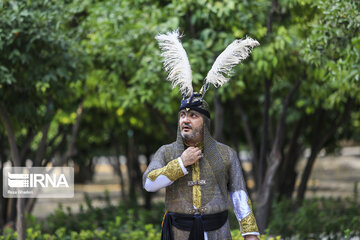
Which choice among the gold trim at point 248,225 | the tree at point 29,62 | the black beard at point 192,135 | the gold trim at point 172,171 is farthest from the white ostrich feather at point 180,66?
the tree at point 29,62

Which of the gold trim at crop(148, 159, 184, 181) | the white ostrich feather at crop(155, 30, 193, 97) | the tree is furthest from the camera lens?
the tree

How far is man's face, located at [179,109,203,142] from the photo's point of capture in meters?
4.48

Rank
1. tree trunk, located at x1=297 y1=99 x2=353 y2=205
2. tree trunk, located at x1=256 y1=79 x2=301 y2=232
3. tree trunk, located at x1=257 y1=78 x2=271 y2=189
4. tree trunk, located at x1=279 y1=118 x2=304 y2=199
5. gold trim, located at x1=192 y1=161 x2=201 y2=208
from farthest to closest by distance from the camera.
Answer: tree trunk, located at x1=279 y1=118 x2=304 y2=199 → tree trunk, located at x1=297 y1=99 x2=353 y2=205 → tree trunk, located at x1=256 y1=79 x2=301 y2=232 → tree trunk, located at x1=257 y1=78 x2=271 y2=189 → gold trim, located at x1=192 y1=161 x2=201 y2=208

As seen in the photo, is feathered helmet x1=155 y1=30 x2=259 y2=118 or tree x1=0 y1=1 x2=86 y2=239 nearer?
feathered helmet x1=155 y1=30 x2=259 y2=118

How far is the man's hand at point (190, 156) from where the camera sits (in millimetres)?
4375

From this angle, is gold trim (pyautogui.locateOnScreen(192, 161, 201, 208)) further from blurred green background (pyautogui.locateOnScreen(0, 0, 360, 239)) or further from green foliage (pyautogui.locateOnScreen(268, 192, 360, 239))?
green foliage (pyautogui.locateOnScreen(268, 192, 360, 239))

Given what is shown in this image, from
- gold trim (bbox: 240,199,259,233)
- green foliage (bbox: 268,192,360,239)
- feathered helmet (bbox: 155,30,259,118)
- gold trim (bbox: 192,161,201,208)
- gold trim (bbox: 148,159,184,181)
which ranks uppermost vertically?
feathered helmet (bbox: 155,30,259,118)

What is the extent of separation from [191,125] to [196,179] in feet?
1.47

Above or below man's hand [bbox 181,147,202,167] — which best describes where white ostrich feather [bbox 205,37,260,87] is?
above

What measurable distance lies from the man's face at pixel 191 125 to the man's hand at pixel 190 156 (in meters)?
0.12

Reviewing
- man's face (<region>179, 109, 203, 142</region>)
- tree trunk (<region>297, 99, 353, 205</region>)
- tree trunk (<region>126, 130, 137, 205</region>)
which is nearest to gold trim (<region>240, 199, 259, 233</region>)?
man's face (<region>179, 109, 203, 142</region>)

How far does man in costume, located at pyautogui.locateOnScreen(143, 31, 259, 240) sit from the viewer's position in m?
4.43

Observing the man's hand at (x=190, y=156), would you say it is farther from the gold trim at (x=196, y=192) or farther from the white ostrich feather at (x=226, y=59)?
the white ostrich feather at (x=226, y=59)

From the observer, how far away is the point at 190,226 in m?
4.45
